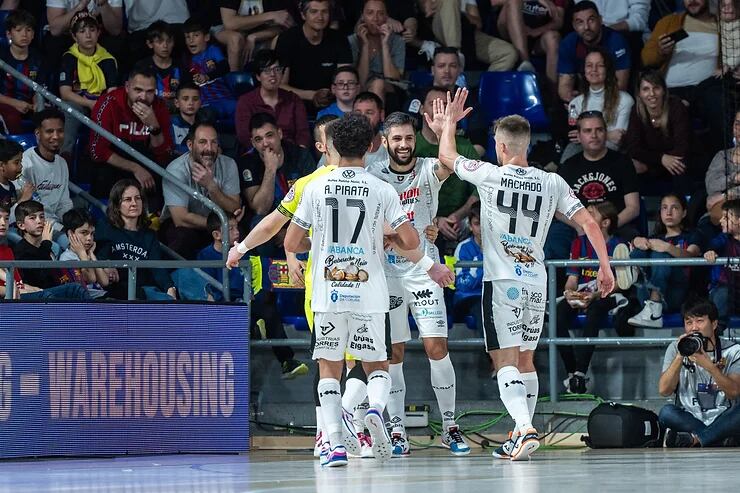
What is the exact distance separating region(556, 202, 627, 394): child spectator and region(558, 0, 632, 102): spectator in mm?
2984

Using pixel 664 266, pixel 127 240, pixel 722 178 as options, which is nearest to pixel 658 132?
pixel 722 178

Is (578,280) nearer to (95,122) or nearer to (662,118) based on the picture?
(662,118)

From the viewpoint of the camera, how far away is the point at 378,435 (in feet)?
32.3

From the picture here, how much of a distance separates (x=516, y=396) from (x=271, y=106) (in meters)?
6.27

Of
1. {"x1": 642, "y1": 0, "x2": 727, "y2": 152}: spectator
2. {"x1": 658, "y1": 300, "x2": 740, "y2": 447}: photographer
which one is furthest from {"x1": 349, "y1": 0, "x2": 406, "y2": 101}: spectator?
{"x1": 658, "y1": 300, "x2": 740, "y2": 447}: photographer

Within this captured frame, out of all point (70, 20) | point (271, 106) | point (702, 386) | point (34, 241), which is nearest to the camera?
point (702, 386)

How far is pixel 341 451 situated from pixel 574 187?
6080mm

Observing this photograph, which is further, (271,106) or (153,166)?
(271,106)

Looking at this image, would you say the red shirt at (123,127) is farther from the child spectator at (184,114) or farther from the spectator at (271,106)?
the spectator at (271,106)

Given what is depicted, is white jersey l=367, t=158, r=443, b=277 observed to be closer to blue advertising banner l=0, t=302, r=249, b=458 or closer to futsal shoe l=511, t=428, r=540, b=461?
blue advertising banner l=0, t=302, r=249, b=458

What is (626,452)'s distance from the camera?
→ 458 inches

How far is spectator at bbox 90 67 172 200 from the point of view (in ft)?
49.6

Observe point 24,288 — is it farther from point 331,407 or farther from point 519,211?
point 519,211

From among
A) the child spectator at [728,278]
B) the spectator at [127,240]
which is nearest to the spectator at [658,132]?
the child spectator at [728,278]
